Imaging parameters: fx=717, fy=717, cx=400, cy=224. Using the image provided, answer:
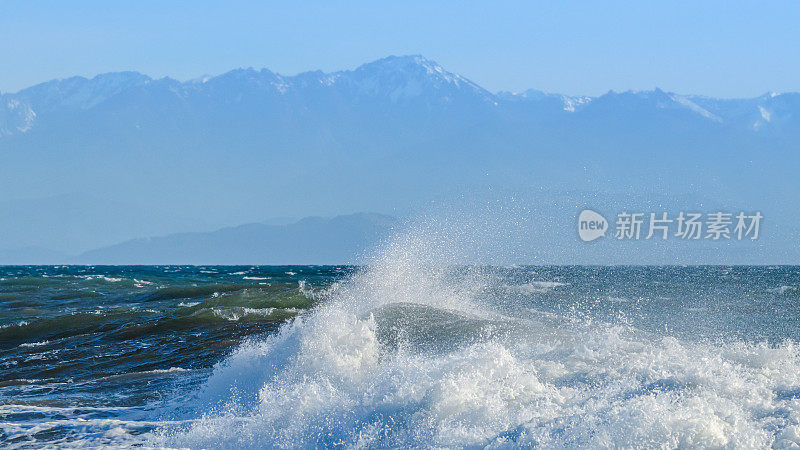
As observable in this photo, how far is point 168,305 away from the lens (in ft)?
102

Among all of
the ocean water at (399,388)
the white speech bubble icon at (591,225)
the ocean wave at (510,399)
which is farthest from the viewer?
the white speech bubble icon at (591,225)

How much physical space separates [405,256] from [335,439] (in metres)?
22.7

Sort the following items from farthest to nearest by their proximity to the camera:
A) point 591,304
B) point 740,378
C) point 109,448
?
point 591,304 → point 109,448 → point 740,378

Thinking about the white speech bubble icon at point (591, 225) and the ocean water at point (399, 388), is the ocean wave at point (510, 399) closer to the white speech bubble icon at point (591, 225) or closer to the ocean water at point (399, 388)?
the ocean water at point (399, 388)

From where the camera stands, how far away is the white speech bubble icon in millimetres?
43688

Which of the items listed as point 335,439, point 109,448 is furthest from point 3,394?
point 335,439

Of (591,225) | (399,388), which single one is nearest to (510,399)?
(399,388)

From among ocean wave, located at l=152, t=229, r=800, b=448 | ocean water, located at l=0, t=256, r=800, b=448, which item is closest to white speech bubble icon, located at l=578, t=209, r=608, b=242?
ocean water, located at l=0, t=256, r=800, b=448

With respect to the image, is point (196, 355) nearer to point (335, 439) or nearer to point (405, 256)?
point (335, 439)

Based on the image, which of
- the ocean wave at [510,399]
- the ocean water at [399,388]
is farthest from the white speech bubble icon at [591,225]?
the ocean wave at [510,399]

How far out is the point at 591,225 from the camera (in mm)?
45438

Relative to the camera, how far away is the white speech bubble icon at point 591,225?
143 ft

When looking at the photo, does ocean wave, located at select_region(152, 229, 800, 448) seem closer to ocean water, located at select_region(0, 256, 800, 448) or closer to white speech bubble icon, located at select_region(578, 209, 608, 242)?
ocean water, located at select_region(0, 256, 800, 448)

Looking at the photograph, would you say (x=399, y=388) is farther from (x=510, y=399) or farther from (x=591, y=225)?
(x=591, y=225)
